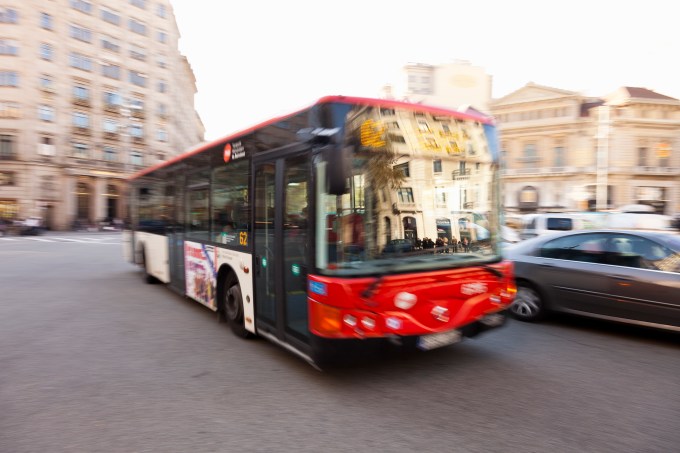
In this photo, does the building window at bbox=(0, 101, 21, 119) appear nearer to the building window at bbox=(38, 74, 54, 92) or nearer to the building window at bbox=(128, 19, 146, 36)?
the building window at bbox=(38, 74, 54, 92)

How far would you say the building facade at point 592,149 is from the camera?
46.5 m

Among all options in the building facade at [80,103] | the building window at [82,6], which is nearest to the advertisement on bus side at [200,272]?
the building facade at [80,103]

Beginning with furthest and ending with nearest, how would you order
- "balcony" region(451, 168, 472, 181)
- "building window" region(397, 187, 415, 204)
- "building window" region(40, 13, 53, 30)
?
"building window" region(40, 13, 53, 30), "balcony" region(451, 168, 472, 181), "building window" region(397, 187, 415, 204)

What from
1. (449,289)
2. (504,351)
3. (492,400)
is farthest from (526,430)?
(504,351)

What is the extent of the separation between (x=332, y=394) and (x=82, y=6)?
5638cm

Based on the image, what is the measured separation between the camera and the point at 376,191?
4.02 metres

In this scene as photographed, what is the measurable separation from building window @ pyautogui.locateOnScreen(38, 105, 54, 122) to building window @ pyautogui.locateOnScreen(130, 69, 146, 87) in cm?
998

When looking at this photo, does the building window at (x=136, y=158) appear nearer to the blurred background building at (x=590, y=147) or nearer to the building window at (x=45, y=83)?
the building window at (x=45, y=83)

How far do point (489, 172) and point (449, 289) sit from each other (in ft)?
4.85

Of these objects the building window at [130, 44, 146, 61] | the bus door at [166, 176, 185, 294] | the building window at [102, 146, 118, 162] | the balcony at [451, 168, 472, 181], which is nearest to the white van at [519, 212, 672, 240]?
the balcony at [451, 168, 472, 181]

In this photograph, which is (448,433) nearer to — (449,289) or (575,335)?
(449,289)

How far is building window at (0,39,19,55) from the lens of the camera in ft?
137

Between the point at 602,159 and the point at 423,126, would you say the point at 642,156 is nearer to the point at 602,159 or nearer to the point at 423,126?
the point at 602,159

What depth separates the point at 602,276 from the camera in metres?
5.81
